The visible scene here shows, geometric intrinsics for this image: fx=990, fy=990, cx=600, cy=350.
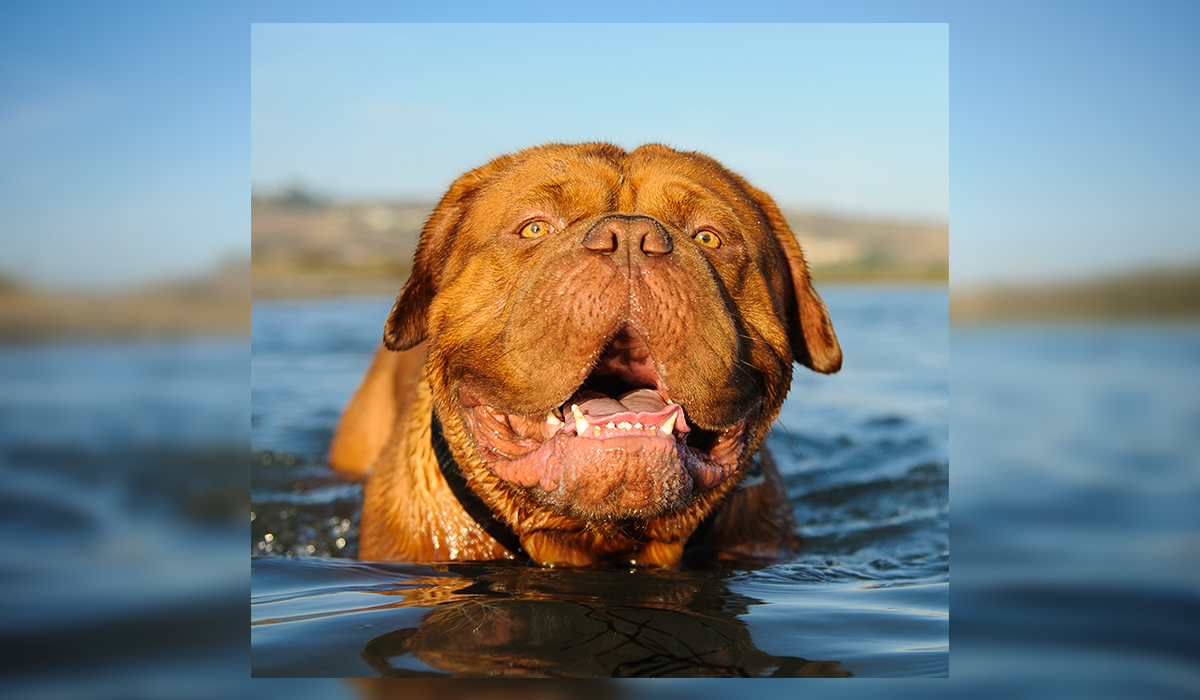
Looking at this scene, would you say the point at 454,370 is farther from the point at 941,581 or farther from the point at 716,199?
the point at 941,581

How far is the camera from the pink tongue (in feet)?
9.79

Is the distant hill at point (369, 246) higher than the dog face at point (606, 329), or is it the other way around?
the distant hill at point (369, 246)

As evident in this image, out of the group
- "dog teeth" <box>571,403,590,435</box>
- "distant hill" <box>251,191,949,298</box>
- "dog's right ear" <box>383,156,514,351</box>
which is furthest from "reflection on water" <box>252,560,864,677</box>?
"distant hill" <box>251,191,949,298</box>

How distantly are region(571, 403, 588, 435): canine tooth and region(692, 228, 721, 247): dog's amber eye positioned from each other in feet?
2.58

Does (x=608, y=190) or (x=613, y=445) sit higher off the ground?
(x=608, y=190)

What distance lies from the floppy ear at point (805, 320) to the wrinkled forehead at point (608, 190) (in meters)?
0.34

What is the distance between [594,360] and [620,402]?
315mm

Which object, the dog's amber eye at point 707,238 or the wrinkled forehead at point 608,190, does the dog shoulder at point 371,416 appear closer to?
the wrinkled forehead at point 608,190

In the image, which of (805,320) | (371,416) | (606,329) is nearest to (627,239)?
(606,329)

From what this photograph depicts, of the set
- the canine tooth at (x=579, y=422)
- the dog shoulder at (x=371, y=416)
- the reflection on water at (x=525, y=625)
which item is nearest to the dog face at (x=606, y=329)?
the canine tooth at (x=579, y=422)

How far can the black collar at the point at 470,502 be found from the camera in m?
3.47

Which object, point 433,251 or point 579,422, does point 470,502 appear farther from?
point 433,251

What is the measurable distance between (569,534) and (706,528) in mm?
575

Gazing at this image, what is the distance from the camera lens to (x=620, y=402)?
10.1ft
